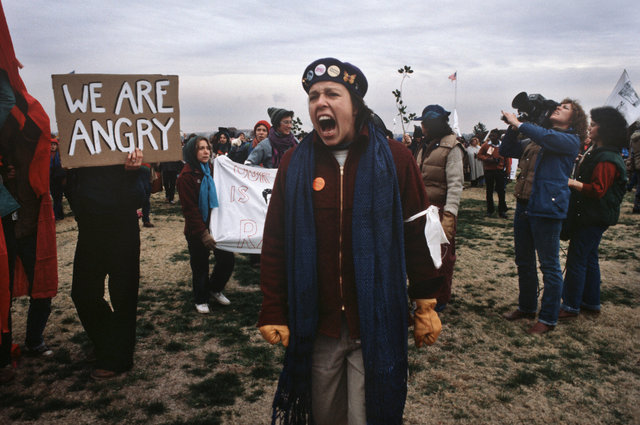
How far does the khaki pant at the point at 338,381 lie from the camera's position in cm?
203

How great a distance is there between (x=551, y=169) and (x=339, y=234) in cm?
296

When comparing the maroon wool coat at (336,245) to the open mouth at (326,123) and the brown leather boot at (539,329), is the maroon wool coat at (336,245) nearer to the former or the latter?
the open mouth at (326,123)

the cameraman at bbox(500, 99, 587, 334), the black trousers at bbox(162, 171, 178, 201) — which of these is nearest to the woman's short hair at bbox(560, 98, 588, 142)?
the cameraman at bbox(500, 99, 587, 334)

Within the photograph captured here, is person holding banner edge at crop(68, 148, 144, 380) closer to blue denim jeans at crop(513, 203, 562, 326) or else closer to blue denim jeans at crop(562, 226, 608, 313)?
blue denim jeans at crop(513, 203, 562, 326)

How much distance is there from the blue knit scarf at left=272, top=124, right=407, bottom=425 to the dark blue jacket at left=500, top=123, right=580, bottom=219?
249 cm

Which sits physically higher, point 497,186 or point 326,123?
point 326,123

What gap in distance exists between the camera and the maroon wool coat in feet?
6.55

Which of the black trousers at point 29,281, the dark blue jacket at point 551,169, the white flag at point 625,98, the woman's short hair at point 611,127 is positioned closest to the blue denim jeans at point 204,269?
the black trousers at point 29,281

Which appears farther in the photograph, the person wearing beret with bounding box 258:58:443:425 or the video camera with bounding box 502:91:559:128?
the video camera with bounding box 502:91:559:128

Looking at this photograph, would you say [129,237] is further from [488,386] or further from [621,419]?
[621,419]

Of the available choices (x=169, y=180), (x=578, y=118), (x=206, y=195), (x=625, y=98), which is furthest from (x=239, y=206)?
(x=169, y=180)

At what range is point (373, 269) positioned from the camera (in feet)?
6.26

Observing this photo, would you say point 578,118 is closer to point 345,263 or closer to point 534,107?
point 534,107

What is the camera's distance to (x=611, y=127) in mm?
4340
